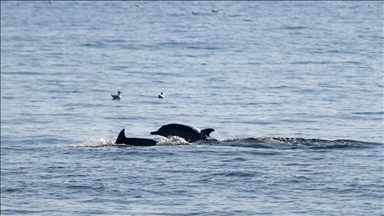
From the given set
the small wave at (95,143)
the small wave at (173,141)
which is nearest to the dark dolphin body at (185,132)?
the small wave at (173,141)

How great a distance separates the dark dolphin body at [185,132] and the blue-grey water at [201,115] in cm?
24

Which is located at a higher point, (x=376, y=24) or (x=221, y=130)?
(x=376, y=24)

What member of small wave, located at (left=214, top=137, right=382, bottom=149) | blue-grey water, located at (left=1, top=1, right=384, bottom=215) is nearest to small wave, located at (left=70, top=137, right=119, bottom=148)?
blue-grey water, located at (left=1, top=1, right=384, bottom=215)

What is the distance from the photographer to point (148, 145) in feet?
102

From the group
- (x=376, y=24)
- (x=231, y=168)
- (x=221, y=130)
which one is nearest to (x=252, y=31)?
(x=376, y=24)

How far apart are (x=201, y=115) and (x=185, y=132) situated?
23.8 ft

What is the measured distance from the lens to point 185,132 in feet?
103

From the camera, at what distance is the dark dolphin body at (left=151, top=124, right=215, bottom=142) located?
103 ft

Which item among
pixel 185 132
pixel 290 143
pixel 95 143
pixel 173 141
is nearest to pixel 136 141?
pixel 173 141

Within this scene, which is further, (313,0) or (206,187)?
(313,0)

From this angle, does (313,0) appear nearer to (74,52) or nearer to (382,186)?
(74,52)

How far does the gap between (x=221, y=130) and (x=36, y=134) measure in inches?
222

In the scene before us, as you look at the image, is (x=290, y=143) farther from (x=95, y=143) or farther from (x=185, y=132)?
(x=95, y=143)

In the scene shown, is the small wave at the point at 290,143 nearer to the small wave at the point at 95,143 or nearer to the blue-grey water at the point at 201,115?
the blue-grey water at the point at 201,115
